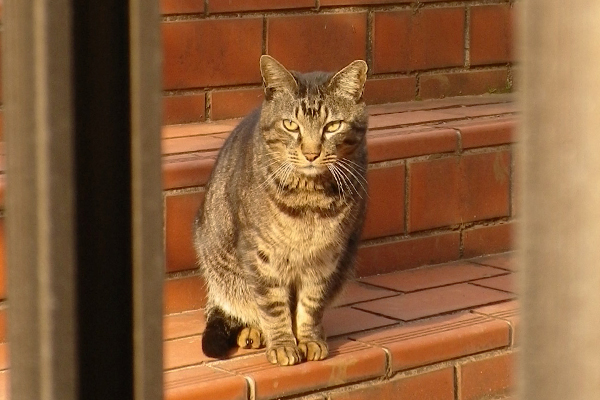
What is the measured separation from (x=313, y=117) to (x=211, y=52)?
998 millimetres

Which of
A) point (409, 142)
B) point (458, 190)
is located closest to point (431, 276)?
point (458, 190)

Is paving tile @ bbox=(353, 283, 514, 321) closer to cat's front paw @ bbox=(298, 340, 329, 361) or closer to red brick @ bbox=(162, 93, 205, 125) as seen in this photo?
cat's front paw @ bbox=(298, 340, 329, 361)

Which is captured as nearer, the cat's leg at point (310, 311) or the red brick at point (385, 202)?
the cat's leg at point (310, 311)

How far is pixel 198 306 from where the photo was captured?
322cm

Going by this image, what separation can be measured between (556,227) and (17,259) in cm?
29

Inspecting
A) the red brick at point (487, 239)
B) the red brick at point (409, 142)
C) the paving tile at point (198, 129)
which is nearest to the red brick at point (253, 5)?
the paving tile at point (198, 129)

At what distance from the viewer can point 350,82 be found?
295cm

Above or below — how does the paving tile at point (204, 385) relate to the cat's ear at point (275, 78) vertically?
below

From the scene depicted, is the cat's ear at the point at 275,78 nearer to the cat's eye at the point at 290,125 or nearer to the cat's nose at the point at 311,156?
the cat's eye at the point at 290,125

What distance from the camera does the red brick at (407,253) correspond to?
3574 mm

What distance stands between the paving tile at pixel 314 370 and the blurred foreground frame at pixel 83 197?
206 centimetres

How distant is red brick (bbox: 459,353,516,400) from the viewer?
307 centimetres

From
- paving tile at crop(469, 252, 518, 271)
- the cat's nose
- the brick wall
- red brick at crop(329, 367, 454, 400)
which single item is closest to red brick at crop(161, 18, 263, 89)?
the brick wall

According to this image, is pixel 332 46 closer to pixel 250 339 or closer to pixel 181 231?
pixel 181 231
